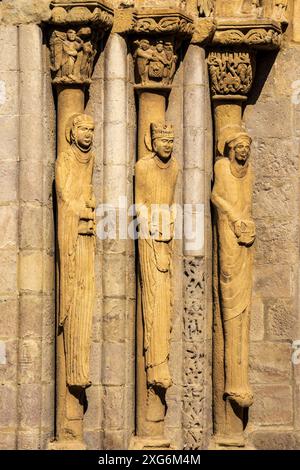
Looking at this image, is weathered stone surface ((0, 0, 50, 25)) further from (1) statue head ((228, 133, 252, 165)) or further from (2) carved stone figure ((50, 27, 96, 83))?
(1) statue head ((228, 133, 252, 165))

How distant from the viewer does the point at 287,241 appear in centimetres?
1705

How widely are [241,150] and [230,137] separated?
0.16m

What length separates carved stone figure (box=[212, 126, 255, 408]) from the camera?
1667cm

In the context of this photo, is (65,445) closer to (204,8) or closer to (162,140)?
(162,140)

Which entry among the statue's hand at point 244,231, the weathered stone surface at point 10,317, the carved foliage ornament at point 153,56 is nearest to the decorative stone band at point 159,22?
the carved foliage ornament at point 153,56

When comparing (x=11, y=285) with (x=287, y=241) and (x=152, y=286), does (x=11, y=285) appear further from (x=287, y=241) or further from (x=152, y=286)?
(x=287, y=241)

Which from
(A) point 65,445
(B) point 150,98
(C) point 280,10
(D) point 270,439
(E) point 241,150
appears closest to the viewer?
(A) point 65,445

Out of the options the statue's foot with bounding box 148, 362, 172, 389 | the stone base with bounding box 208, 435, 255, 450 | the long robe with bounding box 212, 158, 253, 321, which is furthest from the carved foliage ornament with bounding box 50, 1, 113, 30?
the stone base with bounding box 208, 435, 255, 450

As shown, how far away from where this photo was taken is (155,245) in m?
16.3

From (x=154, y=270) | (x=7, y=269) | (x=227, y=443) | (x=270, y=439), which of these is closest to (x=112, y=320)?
(x=154, y=270)

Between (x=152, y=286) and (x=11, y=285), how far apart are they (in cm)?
107

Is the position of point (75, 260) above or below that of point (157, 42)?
below
